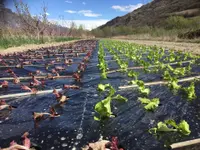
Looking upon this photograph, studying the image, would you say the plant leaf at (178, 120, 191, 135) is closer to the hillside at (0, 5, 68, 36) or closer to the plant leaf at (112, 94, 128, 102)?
the plant leaf at (112, 94, 128, 102)

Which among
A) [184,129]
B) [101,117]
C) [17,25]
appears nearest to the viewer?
[184,129]

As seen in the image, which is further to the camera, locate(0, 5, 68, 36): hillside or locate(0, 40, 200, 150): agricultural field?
locate(0, 5, 68, 36): hillside

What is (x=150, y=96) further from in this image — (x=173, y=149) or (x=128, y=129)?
(x=173, y=149)

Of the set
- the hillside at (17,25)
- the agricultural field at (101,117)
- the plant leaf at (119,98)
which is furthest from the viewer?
the hillside at (17,25)

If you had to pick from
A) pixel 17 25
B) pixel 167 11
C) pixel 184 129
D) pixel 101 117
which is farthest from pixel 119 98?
pixel 167 11

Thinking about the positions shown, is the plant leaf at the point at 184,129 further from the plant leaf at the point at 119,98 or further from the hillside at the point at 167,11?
the hillside at the point at 167,11

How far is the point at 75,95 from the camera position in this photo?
19.0 ft

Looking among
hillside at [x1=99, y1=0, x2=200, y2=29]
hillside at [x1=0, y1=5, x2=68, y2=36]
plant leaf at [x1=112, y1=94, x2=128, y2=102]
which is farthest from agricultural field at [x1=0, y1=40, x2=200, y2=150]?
hillside at [x1=99, y1=0, x2=200, y2=29]

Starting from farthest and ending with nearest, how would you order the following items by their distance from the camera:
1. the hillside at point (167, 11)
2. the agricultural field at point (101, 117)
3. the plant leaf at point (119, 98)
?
the hillside at point (167, 11), the plant leaf at point (119, 98), the agricultural field at point (101, 117)

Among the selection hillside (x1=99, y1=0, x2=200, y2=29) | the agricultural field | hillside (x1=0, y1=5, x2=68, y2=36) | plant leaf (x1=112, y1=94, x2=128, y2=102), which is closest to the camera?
the agricultural field

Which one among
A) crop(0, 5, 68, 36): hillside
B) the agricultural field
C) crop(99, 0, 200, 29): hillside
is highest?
crop(99, 0, 200, 29): hillside

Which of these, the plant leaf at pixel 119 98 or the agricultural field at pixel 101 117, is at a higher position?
the plant leaf at pixel 119 98

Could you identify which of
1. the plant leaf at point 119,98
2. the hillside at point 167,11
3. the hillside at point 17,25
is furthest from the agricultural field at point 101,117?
the hillside at point 167,11

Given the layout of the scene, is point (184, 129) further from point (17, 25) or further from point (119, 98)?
point (17, 25)
